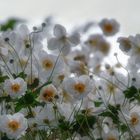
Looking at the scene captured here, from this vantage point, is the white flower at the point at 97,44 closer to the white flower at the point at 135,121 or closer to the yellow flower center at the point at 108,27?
the yellow flower center at the point at 108,27

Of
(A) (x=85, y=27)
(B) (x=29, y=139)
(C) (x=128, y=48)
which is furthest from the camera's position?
(A) (x=85, y=27)

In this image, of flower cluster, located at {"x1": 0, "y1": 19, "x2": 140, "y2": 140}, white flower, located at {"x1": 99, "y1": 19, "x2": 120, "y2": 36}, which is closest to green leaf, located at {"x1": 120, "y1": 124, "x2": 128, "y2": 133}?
flower cluster, located at {"x1": 0, "y1": 19, "x2": 140, "y2": 140}

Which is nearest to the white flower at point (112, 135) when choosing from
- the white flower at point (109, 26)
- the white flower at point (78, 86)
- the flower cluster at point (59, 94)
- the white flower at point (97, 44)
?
the flower cluster at point (59, 94)

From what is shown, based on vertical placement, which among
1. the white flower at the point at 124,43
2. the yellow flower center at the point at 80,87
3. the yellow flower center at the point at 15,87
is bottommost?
the yellow flower center at the point at 80,87

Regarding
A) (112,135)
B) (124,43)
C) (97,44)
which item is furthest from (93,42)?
(112,135)

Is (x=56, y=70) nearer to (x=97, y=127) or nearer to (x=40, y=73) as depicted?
(x=40, y=73)

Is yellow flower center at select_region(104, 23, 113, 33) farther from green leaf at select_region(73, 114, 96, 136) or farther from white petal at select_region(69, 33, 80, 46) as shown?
green leaf at select_region(73, 114, 96, 136)

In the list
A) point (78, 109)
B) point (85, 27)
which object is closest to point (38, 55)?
point (78, 109)
